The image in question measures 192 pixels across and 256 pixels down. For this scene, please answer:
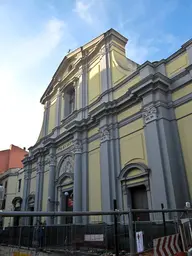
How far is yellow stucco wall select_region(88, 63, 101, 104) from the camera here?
59.1ft

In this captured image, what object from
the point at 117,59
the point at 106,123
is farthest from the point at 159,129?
the point at 117,59

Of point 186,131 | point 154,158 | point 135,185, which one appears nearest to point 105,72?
point 186,131

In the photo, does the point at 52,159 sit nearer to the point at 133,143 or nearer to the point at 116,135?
the point at 116,135

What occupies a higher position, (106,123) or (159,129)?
(106,123)

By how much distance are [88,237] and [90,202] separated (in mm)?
9434

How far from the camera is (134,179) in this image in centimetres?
1231

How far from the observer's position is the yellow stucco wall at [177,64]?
12.0m

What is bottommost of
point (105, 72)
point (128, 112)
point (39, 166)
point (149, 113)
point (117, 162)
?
point (117, 162)

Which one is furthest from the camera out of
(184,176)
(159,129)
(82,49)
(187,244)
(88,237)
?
(82,49)

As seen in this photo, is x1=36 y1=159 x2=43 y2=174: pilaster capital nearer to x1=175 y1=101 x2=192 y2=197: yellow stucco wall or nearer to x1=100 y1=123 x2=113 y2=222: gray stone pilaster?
x1=100 y1=123 x2=113 y2=222: gray stone pilaster

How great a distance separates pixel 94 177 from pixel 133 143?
13.0ft

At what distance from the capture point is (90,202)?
15.0 meters

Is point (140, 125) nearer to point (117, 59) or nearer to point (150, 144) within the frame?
point (150, 144)

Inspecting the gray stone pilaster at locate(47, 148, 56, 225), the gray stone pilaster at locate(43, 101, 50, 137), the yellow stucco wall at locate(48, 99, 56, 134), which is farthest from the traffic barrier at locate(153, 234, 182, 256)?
the gray stone pilaster at locate(43, 101, 50, 137)
